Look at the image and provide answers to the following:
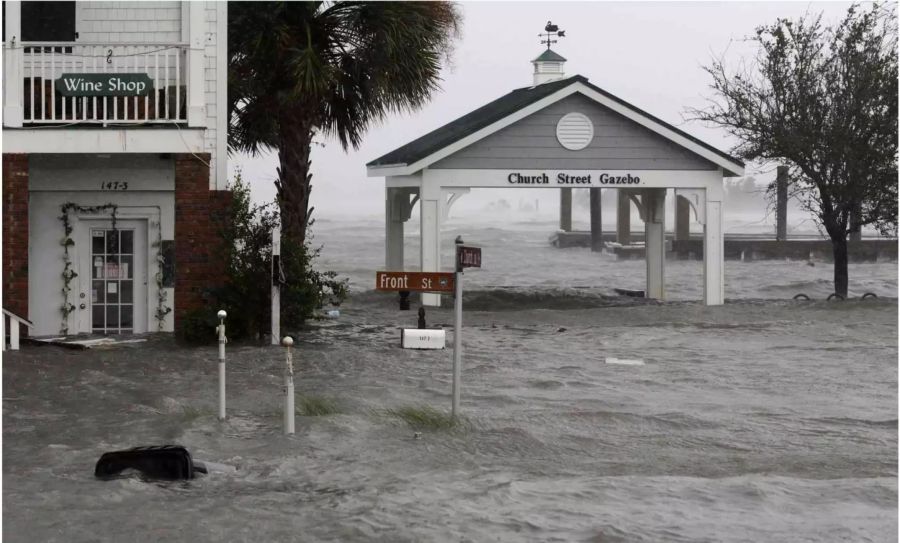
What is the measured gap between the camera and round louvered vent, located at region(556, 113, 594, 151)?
28281 millimetres

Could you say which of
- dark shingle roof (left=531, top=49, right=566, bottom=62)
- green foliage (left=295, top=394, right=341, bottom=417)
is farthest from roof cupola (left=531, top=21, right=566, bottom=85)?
green foliage (left=295, top=394, right=341, bottom=417)

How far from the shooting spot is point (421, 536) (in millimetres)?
9914

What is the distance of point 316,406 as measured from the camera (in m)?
14.9

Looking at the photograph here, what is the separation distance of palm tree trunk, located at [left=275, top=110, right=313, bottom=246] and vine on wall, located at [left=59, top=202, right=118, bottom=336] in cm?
450

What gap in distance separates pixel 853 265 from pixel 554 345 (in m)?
40.4

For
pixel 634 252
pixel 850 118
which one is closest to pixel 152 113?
pixel 850 118

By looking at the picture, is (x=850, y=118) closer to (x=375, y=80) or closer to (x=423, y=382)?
(x=375, y=80)

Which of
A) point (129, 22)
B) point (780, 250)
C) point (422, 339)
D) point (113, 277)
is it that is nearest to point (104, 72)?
Answer: point (129, 22)

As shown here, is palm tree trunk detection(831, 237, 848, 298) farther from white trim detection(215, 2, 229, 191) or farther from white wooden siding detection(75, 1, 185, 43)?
white wooden siding detection(75, 1, 185, 43)

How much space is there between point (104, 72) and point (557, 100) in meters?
10.9

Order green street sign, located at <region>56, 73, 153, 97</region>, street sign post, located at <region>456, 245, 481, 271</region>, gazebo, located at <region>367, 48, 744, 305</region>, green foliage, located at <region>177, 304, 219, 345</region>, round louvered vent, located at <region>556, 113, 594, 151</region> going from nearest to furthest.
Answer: street sign post, located at <region>456, 245, 481, 271</region> → green street sign, located at <region>56, 73, 153, 97</region> → green foliage, located at <region>177, 304, 219, 345</region> → gazebo, located at <region>367, 48, 744, 305</region> → round louvered vent, located at <region>556, 113, 594, 151</region>

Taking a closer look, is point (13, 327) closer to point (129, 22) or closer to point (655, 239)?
point (129, 22)

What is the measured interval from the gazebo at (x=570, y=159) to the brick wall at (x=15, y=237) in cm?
929

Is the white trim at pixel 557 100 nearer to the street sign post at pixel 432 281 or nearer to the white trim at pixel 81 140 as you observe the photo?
the white trim at pixel 81 140
